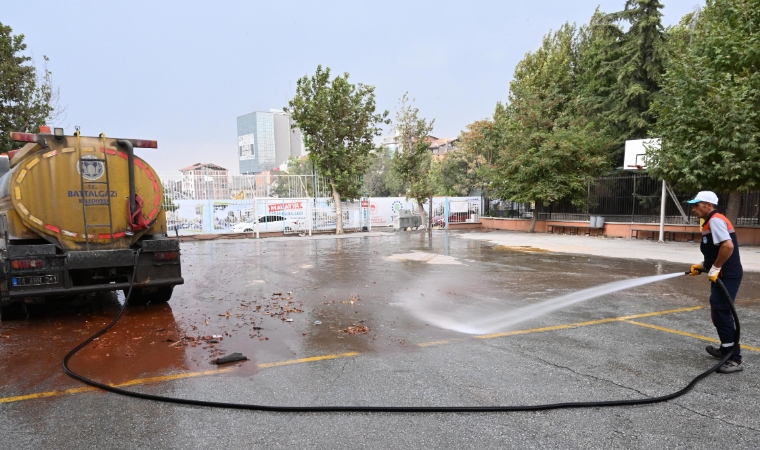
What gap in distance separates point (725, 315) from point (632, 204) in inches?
740

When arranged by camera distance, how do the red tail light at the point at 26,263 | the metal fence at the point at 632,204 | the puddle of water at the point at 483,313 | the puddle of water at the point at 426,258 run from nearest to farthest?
the red tail light at the point at 26,263 → the puddle of water at the point at 483,313 → the puddle of water at the point at 426,258 → the metal fence at the point at 632,204

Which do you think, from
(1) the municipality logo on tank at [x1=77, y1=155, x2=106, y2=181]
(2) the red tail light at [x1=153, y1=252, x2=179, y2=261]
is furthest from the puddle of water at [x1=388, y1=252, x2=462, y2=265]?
(1) the municipality logo on tank at [x1=77, y1=155, x2=106, y2=181]

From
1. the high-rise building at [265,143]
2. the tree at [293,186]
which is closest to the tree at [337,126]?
the tree at [293,186]

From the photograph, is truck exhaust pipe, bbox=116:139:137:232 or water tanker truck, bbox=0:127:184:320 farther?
truck exhaust pipe, bbox=116:139:137:232

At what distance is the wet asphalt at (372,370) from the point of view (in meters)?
3.33

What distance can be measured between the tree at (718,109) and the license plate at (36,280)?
17.7m

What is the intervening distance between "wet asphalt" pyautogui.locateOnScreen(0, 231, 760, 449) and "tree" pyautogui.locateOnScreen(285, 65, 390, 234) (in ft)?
52.9

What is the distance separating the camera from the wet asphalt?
333cm

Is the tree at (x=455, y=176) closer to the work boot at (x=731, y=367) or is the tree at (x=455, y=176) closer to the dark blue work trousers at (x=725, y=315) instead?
the dark blue work trousers at (x=725, y=315)

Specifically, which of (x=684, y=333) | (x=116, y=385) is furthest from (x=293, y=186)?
(x=684, y=333)

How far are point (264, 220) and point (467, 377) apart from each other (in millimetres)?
21015

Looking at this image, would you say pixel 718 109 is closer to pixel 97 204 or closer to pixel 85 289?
pixel 97 204

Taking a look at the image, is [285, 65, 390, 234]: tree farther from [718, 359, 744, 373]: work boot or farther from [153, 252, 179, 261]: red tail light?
[718, 359, 744, 373]: work boot

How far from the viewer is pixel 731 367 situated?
4.48 metres
